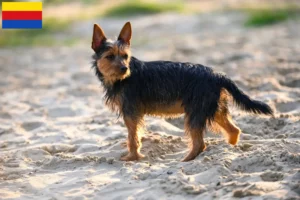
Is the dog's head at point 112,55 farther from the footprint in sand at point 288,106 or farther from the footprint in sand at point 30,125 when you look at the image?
the footprint in sand at point 288,106

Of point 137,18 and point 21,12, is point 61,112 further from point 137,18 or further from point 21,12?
point 137,18

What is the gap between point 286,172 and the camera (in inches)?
215

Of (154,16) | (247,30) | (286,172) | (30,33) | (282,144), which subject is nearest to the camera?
(286,172)

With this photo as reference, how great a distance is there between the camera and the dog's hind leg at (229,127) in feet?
22.3

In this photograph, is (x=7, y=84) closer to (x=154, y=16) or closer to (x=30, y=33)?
(x=30, y=33)

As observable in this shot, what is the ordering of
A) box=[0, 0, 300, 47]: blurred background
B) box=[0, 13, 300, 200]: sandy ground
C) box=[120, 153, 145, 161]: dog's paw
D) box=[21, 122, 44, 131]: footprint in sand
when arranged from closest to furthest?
box=[0, 13, 300, 200]: sandy ground, box=[120, 153, 145, 161]: dog's paw, box=[21, 122, 44, 131]: footprint in sand, box=[0, 0, 300, 47]: blurred background

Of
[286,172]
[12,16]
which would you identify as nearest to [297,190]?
[286,172]

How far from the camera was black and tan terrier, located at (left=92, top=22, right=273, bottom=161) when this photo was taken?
653 centimetres

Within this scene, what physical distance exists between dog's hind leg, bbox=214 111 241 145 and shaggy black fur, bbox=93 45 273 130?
0.82 ft

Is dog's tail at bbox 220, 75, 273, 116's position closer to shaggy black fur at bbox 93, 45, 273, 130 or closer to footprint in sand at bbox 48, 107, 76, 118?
shaggy black fur at bbox 93, 45, 273, 130

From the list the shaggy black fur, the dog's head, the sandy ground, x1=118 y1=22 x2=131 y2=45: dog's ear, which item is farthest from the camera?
x1=118 y1=22 x2=131 y2=45: dog's ear

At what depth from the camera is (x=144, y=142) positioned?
7.24 meters

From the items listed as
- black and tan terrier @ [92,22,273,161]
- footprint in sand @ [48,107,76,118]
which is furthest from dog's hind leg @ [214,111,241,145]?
footprint in sand @ [48,107,76,118]

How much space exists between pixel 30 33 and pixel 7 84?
7641 mm
